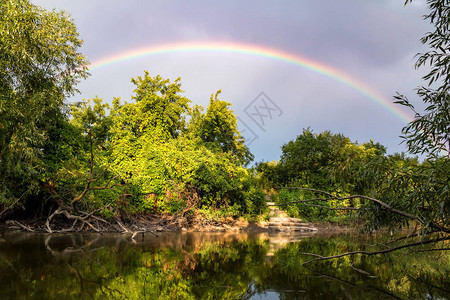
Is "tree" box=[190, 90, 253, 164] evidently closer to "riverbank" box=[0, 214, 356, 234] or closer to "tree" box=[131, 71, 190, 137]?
"tree" box=[131, 71, 190, 137]

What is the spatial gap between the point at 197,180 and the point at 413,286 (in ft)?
43.4

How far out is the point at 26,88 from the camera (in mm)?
12695

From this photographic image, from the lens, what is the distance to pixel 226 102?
25578mm

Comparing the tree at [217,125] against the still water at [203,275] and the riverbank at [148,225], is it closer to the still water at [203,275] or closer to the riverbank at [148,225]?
the riverbank at [148,225]

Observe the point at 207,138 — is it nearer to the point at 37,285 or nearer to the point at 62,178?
the point at 62,178

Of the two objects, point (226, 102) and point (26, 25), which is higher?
point (226, 102)

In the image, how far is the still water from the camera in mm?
4547

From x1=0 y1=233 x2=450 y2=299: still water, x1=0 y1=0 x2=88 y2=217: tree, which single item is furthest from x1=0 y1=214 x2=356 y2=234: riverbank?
x1=0 y1=233 x2=450 y2=299: still water

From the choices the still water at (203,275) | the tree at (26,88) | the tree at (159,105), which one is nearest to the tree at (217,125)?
the tree at (159,105)

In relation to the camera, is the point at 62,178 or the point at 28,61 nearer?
the point at 28,61

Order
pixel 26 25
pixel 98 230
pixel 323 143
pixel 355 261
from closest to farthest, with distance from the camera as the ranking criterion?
1. pixel 355 261
2. pixel 26 25
3. pixel 98 230
4. pixel 323 143

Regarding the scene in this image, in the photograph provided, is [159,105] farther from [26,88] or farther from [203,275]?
[203,275]

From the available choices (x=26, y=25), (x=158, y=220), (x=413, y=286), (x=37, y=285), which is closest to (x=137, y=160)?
(x=158, y=220)

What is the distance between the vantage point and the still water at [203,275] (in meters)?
4.55
